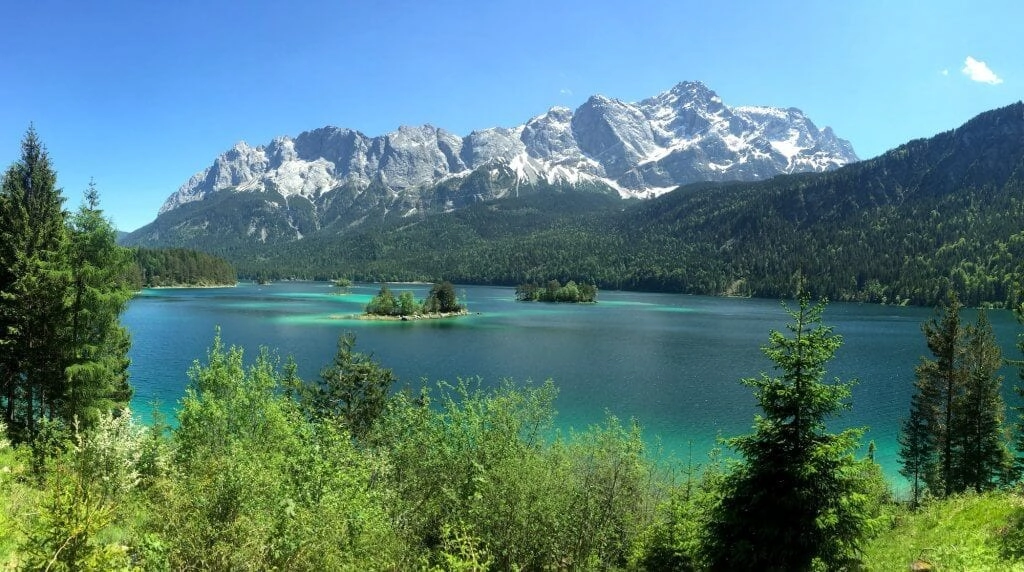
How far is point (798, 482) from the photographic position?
13695mm

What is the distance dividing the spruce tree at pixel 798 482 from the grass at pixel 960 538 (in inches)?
83.4

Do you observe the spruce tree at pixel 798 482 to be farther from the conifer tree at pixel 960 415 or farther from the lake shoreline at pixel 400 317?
the lake shoreline at pixel 400 317

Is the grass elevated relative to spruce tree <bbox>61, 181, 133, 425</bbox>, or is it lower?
lower

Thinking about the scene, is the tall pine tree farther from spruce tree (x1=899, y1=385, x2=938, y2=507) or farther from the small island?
the small island

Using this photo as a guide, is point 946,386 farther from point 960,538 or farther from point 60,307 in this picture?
point 60,307

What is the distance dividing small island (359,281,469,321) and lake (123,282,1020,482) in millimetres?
Answer: 7662

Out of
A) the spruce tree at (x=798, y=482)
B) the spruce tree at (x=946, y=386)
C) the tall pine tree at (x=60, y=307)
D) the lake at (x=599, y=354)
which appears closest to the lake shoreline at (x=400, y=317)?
the lake at (x=599, y=354)

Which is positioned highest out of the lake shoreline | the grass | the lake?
the grass

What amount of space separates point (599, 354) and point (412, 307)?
217 ft

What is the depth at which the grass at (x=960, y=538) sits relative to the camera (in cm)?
1454

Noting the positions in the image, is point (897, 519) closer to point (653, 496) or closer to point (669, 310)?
point (653, 496)

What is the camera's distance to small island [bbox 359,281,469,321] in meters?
136

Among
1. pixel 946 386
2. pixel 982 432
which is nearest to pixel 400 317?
pixel 946 386

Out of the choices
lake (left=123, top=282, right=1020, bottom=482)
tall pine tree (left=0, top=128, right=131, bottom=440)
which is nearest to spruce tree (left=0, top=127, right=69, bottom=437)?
tall pine tree (left=0, top=128, right=131, bottom=440)
